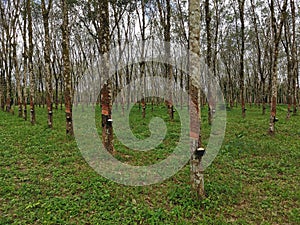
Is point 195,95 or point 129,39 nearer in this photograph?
point 195,95

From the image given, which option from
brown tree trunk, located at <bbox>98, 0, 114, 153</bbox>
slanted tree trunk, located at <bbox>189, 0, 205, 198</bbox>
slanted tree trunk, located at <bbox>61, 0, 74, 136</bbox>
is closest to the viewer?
slanted tree trunk, located at <bbox>189, 0, 205, 198</bbox>

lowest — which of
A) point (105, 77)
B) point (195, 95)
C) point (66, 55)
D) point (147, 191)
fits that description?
point (147, 191)

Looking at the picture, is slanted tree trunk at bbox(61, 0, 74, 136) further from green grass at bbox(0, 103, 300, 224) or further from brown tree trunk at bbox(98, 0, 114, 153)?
brown tree trunk at bbox(98, 0, 114, 153)

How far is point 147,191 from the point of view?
563 centimetres

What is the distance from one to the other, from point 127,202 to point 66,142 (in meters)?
5.44

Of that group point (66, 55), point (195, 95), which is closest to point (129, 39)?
point (66, 55)

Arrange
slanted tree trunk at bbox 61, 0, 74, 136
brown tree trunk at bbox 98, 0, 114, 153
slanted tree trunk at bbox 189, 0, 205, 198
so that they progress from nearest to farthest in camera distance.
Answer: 1. slanted tree trunk at bbox 189, 0, 205, 198
2. brown tree trunk at bbox 98, 0, 114, 153
3. slanted tree trunk at bbox 61, 0, 74, 136

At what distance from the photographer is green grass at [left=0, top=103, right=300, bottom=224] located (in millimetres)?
4637

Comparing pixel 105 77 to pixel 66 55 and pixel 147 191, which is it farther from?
pixel 147 191

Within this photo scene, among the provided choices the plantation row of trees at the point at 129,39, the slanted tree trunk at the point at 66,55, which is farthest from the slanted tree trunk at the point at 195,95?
the slanted tree trunk at the point at 66,55

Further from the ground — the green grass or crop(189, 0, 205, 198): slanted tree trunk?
crop(189, 0, 205, 198): slanted tree trunk

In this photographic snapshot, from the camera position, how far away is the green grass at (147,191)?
183 inches

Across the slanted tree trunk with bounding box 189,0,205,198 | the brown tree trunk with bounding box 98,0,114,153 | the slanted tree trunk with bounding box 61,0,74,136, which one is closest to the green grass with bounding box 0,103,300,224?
the slanted tree trunk with bounding box 189,0,205,198

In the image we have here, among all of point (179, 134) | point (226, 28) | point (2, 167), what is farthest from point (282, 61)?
point (2, 167)
